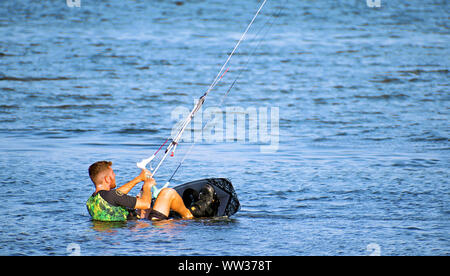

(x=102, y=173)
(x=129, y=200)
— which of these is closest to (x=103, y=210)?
(x=129, y=200)

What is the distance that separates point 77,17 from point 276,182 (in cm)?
1828

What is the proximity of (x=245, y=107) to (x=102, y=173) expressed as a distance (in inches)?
299

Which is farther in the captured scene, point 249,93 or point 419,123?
point 249,93

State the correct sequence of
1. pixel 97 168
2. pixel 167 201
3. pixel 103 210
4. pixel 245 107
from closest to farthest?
pixel 97 168 → pixel 103 210 → pixel 167 201 → pixel 245 107

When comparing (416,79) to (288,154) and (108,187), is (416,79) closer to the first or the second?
(288,154)

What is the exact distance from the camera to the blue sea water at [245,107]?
7.70 metres

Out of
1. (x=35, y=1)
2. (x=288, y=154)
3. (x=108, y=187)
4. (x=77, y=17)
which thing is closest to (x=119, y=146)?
(x=288, y=154)

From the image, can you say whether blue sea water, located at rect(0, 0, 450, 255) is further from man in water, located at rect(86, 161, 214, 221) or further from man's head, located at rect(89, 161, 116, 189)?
man's head, located at rect(89, 161, 116, 189)

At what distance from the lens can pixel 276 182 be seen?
9.88 metres

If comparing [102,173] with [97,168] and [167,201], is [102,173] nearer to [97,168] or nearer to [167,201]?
[97,168]

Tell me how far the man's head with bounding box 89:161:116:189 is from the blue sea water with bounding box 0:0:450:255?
1.64 feet

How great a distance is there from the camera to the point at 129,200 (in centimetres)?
780

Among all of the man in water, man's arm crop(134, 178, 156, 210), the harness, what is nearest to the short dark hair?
the man in water

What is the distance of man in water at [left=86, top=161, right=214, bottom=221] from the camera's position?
25.4ft
